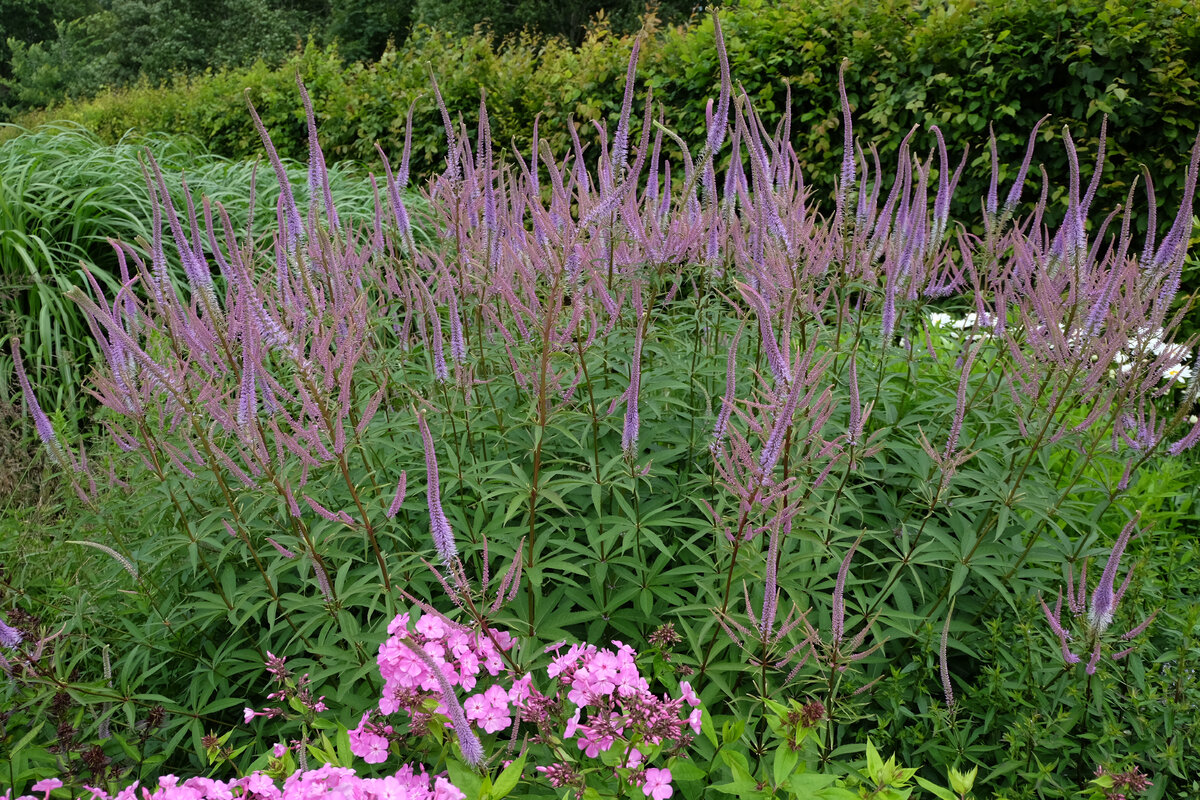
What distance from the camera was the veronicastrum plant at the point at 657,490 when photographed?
238cm

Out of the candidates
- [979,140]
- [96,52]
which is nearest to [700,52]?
[979,140]

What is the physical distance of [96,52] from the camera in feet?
158

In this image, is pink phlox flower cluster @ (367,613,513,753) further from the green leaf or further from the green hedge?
the green hedge

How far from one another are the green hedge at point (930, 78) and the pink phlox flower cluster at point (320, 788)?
472 centimetres

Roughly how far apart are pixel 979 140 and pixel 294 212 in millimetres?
6509

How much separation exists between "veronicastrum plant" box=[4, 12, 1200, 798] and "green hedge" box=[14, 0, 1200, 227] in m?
2.87

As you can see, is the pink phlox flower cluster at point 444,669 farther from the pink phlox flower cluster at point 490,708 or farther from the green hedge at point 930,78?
the green hedge at point 930,78

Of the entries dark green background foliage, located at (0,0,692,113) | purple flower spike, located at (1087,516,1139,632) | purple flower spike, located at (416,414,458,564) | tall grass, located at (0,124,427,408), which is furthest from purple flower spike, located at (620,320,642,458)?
dark green background foliage, located at (0,0,692,113)

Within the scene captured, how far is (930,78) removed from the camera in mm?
7109

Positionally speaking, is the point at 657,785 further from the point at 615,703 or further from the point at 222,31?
the point at 222,31

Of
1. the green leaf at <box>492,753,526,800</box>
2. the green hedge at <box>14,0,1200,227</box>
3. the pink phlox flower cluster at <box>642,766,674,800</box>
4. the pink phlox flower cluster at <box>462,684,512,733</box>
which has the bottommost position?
the pink phlox flower cluster at <box>642,766,674,800</box>

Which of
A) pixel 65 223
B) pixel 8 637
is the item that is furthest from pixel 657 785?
pixel 65 223

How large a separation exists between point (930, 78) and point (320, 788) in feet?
24.7

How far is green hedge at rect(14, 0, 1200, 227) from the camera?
6418mm
